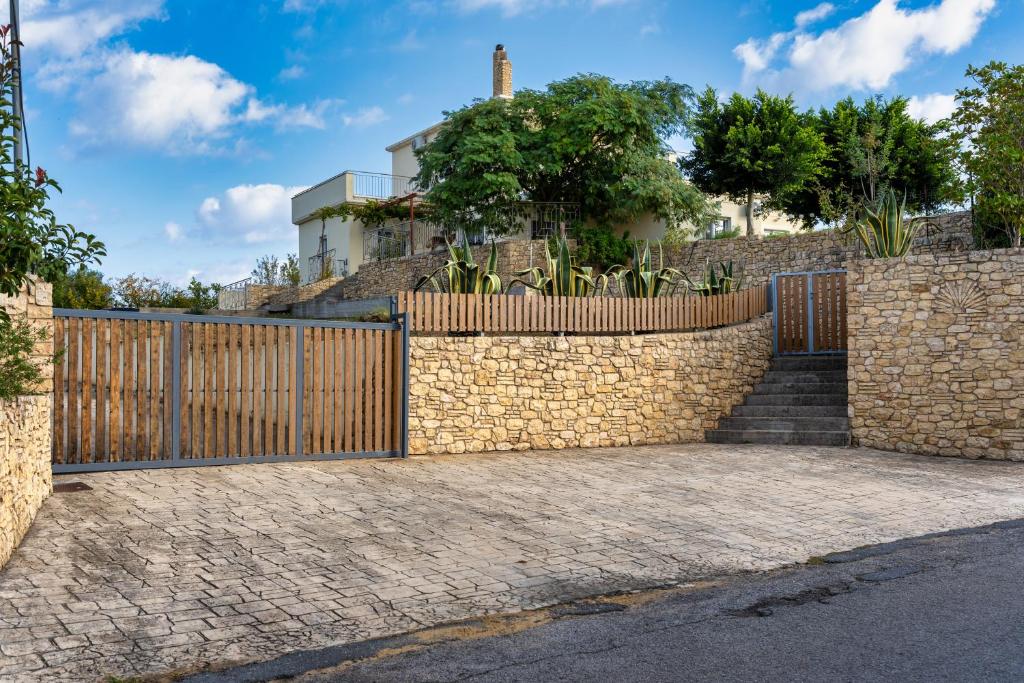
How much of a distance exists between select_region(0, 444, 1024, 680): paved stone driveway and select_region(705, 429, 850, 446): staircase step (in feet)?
6.18

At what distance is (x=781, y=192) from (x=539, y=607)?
96.5 feet

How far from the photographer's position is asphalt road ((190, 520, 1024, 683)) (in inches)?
186

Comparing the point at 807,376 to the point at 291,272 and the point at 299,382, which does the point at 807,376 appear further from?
the point at 291,272

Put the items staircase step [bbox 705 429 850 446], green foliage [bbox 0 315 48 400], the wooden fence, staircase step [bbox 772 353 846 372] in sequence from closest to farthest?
green foliage [bbox 0 315 48 400], the wooden fence, staircase step [bbox 705 429 850 446], staircase step [bbox 772 353 846 372]

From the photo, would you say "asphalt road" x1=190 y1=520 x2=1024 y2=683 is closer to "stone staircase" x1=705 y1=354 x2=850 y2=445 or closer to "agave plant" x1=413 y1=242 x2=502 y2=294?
"stone staircase" x1=705 y1=354 x2=850 y2=445

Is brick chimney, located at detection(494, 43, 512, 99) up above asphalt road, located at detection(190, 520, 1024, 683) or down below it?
above

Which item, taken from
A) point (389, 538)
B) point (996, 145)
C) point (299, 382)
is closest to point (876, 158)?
point (996, 145)

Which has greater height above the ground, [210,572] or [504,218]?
[504,218]

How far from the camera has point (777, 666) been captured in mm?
4777

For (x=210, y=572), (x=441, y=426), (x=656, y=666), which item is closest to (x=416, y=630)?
(x=656, y=666)

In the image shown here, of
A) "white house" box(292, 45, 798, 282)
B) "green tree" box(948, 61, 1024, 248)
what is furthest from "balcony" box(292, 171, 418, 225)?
"green tree" box(948, 61, 1024, 248)

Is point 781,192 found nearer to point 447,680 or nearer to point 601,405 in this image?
point 601,405

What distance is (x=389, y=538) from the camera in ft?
26.3

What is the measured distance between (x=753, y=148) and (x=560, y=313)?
68.6 feet
